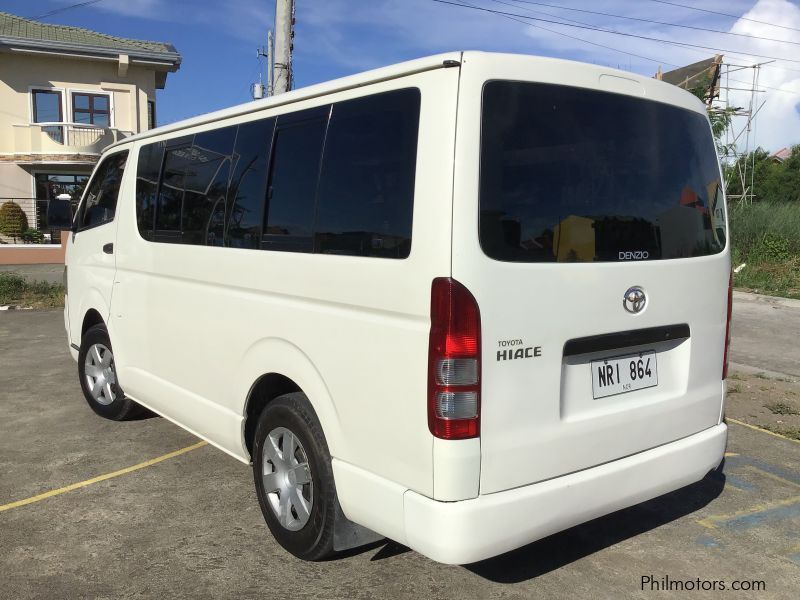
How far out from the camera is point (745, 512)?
13.1 ft

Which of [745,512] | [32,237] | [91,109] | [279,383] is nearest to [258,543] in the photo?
[279,383]

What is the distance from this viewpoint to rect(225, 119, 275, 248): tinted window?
352cm

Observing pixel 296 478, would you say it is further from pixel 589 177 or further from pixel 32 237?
pixel 32 237

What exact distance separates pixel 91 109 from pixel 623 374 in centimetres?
2650

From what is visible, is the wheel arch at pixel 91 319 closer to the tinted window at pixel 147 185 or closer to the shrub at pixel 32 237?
the tinted window at pixel 147 185

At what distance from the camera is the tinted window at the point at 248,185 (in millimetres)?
3516

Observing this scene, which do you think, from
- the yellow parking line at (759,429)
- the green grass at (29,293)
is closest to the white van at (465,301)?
the yellow parking line at (759,429)

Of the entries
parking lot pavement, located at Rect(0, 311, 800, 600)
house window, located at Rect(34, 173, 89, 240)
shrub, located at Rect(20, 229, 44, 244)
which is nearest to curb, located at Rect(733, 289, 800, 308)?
parking lot pavement, located at Rect(0, 311, 800, 600)

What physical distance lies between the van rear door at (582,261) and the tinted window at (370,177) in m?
0.27

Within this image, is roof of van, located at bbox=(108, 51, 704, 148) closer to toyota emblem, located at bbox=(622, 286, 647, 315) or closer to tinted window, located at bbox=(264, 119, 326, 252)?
tinted window, located at bbox=(264, 119, 326, 252)

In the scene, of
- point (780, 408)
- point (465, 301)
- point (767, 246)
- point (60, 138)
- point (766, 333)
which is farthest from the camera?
point (60, 138)

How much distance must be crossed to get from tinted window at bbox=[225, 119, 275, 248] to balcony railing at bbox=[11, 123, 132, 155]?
23065 millimetres

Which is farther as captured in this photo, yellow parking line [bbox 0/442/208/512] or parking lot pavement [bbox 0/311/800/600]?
yellow parking line [bbox 0/442/208/512]

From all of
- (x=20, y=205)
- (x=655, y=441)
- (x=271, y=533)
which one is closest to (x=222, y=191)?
(x=271, y=533)
